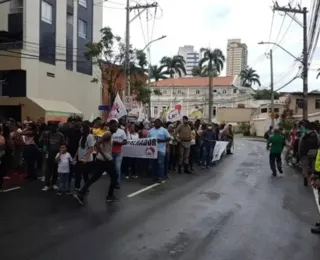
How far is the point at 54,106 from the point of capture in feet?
116

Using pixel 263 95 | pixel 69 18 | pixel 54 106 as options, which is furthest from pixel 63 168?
pixel 263 95

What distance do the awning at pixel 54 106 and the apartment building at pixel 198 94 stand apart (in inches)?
2638

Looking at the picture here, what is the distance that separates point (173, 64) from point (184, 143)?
77.2m

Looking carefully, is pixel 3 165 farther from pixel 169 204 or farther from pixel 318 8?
pixel 318 8

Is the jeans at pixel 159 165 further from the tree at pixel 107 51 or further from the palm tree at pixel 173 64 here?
the palm tree at pixel 173 64

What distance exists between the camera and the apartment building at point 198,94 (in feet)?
346

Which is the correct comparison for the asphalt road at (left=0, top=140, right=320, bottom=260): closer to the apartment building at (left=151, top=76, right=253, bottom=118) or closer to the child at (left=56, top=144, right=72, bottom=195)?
the child at (left=56, top=144, right=72, bottom=195)

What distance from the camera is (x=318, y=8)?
17.3m

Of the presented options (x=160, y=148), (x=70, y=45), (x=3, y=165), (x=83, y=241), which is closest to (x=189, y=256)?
(x=83, y=241)

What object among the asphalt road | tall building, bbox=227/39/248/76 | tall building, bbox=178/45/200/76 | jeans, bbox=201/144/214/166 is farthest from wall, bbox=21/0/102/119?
tall building, bbox=178/45/200/76

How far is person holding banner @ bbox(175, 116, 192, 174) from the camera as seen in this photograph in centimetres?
1686

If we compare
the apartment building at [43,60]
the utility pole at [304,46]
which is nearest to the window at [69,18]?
the apartment building at [43,60]

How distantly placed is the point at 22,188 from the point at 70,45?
2892 cm

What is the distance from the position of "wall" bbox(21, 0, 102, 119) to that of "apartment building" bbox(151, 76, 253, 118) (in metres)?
60.6
